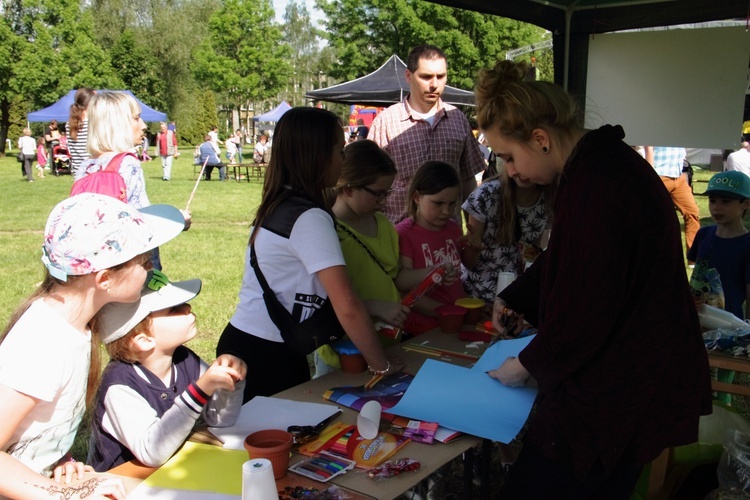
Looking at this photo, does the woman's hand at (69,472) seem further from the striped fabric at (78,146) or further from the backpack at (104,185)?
the striped fabric at (78,146)

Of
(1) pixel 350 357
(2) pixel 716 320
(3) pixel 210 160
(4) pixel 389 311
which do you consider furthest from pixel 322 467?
(3) pixel 210 160

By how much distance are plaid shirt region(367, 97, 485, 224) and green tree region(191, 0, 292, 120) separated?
35545 mm

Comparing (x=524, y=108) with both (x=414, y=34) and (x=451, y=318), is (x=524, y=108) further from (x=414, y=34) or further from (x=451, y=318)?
(x=414, y=34)

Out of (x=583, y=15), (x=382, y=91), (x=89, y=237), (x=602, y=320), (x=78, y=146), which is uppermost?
(x=382, y=91)

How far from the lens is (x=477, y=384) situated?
1.84 metres

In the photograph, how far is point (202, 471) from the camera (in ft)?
4.95

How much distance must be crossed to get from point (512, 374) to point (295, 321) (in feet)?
2.33

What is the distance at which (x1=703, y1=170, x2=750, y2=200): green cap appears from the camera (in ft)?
11.6

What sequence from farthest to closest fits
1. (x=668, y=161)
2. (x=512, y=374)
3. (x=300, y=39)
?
(x=300, y=39), (x=668, y=161), (x=512, y=374)

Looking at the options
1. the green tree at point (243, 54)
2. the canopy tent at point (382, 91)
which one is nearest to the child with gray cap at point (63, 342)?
the canopy tent at point (382, 91)

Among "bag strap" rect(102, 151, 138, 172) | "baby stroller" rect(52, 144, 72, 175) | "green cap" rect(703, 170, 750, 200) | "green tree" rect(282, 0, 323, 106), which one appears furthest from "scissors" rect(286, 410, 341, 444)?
"green tree" rect(282, 0, 323, 106)

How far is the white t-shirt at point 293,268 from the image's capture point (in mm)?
1883

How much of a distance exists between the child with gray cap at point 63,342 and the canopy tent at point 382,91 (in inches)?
427

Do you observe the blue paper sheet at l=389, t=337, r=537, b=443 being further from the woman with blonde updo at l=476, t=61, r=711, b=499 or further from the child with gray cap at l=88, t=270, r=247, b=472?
the child with gray cap at l=88, t=270, r=247, b=472
